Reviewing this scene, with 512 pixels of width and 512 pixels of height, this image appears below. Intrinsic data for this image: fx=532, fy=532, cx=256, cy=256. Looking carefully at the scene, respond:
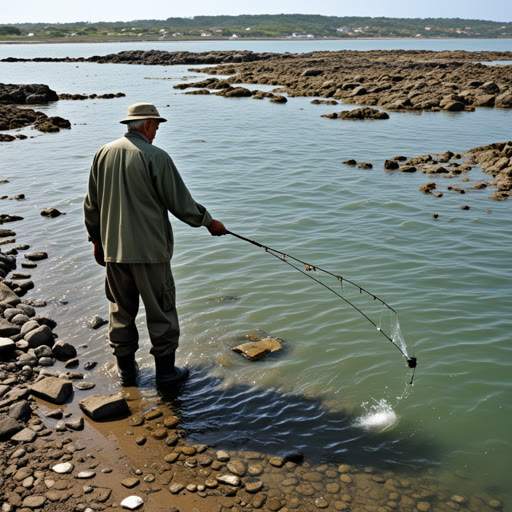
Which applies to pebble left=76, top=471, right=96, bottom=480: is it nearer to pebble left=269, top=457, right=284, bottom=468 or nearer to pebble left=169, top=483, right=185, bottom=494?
pebble left=169, top=483, right=185, bottom=494

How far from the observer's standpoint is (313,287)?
26.9ft

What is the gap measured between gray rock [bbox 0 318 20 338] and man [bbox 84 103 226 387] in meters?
1.96

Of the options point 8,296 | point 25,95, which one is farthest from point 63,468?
point 25,95

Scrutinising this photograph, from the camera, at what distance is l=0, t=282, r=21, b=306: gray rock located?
716 cm

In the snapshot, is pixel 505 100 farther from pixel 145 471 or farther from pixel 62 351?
pixel 145 471

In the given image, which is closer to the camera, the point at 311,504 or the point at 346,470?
the point at 311,504

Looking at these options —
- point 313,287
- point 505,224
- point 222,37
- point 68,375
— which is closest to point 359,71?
point 505,224

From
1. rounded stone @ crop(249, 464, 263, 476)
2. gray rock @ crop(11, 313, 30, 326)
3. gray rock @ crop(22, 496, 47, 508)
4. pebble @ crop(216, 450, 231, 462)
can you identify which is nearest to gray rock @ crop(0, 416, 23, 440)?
gray rock @ crop(22, 496, 47, 508)

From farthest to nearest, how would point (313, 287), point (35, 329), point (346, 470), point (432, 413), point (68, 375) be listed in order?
point (313, 287), point (35, 329), point (68, 375), point (432, 413), point (346, 470)

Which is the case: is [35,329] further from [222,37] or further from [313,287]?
[222,37]

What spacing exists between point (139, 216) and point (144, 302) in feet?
2.73

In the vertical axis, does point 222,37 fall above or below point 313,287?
above

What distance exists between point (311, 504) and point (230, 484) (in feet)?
2.09

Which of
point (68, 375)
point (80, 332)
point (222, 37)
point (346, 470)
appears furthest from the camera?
point (222, 37)
